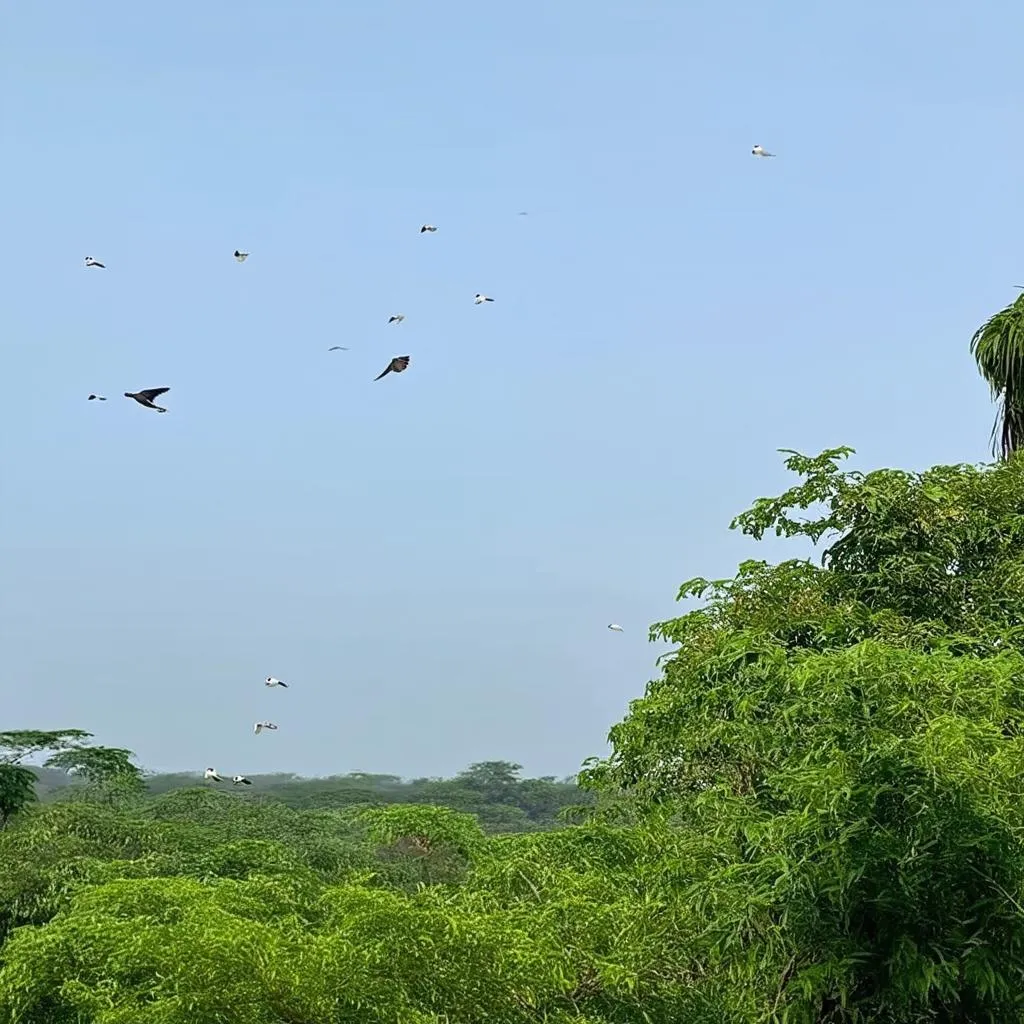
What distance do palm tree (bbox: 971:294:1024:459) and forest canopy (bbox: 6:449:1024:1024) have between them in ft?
5.87

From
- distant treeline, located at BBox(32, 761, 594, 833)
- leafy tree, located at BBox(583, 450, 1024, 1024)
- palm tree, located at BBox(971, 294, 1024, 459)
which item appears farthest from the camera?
distant treeline, located at BBox(32, 761, 594, 833)

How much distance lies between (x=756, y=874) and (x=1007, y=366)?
21.3 feet

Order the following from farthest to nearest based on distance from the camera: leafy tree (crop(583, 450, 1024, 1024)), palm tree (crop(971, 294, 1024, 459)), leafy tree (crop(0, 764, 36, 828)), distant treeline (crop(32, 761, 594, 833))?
distant treeline (crop(32, 761, 594, 833)), leafy tree (crop(0, 764, 36, 828)), palm tree (crop(971, 294, 1024, 459)), leafy tree (crop(583, 450, 1024, 1024))

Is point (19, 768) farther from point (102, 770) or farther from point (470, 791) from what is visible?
point (470, 791)

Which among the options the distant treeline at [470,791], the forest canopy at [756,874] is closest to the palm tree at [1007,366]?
the forest canopy at [756,874]

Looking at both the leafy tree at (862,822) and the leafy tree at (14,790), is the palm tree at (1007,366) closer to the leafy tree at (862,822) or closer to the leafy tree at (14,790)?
the leafy tree at (862,822)

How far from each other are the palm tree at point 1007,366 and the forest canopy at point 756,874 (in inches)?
70.4

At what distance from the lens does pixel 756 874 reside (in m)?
5.31

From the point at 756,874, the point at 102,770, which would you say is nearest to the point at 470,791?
the point at 102,770

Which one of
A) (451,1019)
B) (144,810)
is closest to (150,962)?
(451,1019)

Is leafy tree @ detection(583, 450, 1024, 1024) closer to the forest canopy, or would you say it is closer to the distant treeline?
the forest canopy

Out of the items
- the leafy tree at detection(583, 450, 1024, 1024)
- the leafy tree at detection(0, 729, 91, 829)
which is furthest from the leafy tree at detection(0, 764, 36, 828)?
the leafy tree at detection(583, 450, 1024, 1024)

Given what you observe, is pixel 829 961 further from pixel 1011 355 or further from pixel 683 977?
pixel 1011 355

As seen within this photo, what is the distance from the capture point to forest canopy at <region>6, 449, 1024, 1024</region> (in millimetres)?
5039
